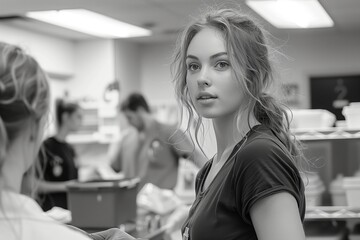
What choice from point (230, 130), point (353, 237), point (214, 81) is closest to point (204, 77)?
point (214, 81)

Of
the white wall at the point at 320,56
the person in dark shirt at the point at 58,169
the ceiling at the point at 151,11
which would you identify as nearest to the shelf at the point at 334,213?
the ceiling at the point at 151,11

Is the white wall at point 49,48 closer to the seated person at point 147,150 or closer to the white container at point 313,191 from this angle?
the seated person at point 147,150

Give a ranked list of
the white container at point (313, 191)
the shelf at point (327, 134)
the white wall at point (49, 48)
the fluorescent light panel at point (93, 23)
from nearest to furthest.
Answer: the shelf at point (327, 134)
the white container at point (313, 191)
the fluorescent light panel at point (93, 23)
the white wall at point (49, 48)

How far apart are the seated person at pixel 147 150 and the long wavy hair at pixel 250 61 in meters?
2.98

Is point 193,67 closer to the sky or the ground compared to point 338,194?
closer to the sky

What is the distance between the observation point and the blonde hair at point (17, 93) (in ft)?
3.09

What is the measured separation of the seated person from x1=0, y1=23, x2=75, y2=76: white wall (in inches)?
103

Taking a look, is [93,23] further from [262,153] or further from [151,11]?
[262,153]

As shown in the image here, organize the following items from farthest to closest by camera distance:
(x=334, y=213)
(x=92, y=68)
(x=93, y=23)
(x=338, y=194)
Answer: (x=92, y=68), (x=93, y=23), (x=338, y=194), (x=334, y=213)

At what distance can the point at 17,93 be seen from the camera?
0.94 meters

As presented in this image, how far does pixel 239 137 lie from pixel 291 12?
3401 millimetres

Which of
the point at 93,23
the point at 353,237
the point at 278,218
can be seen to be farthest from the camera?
the point at 93,23

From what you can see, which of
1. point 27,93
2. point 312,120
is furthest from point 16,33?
point 27,93

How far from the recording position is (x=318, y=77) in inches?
337
